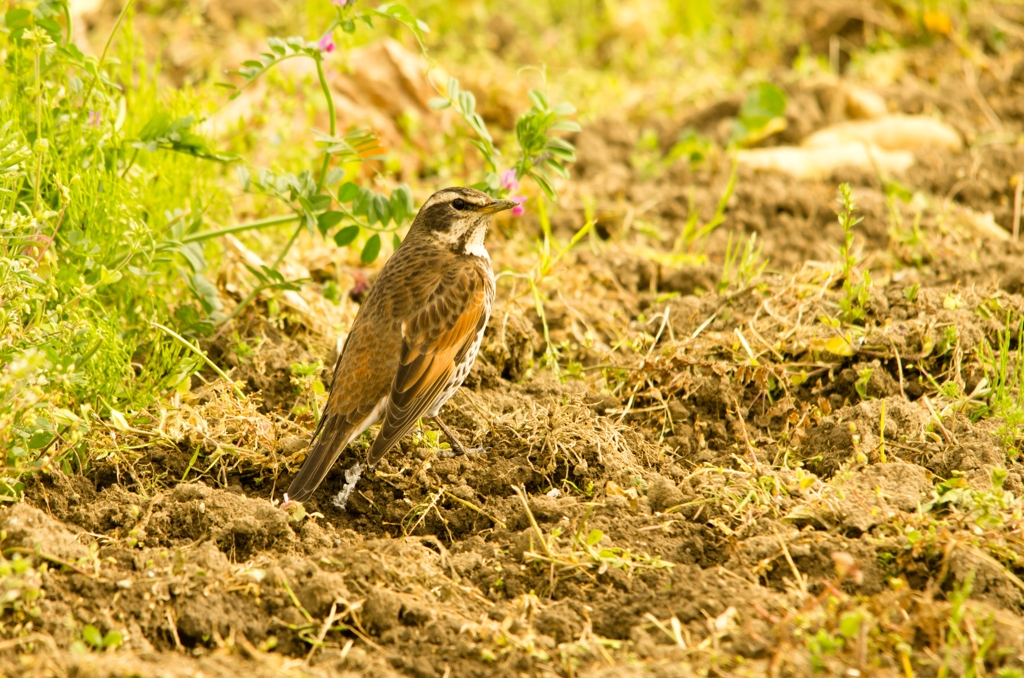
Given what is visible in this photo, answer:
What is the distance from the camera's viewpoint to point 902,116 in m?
8.84

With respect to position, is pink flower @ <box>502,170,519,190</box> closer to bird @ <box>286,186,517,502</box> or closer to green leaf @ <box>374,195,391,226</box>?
bird @ <box>286,186,517,502</box>

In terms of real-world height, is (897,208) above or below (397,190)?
below

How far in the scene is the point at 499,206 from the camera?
554 cm

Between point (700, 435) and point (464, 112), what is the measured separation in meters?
2.13

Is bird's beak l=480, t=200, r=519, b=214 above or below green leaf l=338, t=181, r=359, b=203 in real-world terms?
below

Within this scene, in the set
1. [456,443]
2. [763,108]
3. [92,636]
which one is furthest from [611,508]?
[763,108]

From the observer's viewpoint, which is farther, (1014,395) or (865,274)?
(865,274)

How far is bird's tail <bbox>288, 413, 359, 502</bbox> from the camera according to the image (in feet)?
15.0

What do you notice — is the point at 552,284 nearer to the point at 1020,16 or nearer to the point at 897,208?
the point at 897,208

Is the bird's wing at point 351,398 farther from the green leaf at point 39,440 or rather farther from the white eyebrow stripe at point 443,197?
the green leaf at point 39,440

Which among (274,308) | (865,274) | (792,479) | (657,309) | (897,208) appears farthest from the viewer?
(897,208)

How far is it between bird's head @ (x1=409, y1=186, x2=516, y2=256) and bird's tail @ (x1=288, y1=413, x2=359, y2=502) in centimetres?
136

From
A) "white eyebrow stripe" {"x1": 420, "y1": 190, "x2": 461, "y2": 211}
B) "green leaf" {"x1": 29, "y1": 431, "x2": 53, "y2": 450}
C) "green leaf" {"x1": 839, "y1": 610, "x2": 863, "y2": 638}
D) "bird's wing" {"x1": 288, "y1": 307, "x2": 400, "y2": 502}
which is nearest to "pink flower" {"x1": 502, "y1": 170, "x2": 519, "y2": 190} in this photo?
"white eyebrow stripe" {"x1": 420, "y1": 190, "x2": 461, "y2": 211}

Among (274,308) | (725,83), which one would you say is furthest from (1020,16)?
(274,308)
